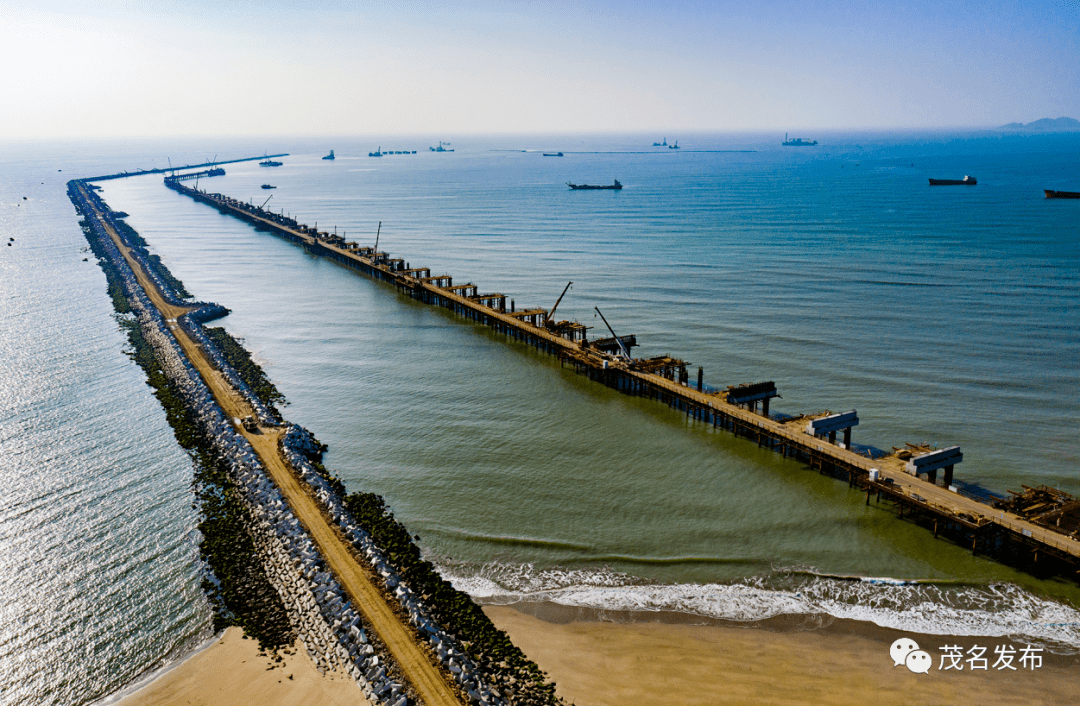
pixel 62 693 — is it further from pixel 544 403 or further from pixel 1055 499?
pixel 1055 499

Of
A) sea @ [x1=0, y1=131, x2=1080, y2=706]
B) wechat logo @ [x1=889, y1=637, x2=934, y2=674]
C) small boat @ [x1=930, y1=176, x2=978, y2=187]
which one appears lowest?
wechat logo @ [x1=889, y1=637, x2=934, y2=674]

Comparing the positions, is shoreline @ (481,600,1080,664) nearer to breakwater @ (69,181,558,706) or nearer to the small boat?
breakwater @ (69,181,558,706)

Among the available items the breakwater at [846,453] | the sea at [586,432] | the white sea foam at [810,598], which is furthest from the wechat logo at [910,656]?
the breakwater at [846,453]

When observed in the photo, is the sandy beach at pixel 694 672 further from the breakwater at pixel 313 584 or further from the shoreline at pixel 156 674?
the breakwater at pixel 313 584

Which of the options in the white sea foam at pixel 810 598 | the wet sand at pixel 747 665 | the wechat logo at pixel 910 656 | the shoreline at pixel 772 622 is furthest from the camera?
the white sea foam at pixel 810 598

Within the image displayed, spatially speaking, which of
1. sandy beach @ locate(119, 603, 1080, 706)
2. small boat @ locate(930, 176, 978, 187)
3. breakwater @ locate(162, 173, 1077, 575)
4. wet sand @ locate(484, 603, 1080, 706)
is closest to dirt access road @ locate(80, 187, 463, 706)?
sandy beach @ locate(119, 603, 1080, 706)

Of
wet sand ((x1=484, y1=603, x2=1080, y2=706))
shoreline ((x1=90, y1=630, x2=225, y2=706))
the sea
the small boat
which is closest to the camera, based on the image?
wet sand ((x1=484, y1=603, x2=1080, y2=706))
